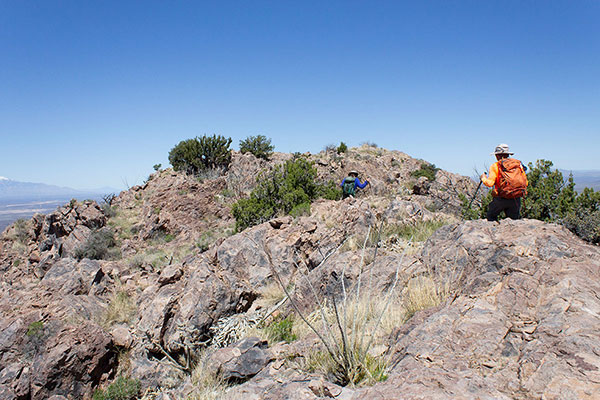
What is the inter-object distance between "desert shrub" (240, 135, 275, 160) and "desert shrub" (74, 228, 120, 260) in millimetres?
12279

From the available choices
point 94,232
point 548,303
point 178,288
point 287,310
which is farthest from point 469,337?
point 94,232

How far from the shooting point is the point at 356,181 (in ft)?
37.5

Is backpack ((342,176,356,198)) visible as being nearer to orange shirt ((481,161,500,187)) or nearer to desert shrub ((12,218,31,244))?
orange shirt ((481,161,500,187))

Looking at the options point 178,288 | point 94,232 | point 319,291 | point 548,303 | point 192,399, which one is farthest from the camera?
point 94,232

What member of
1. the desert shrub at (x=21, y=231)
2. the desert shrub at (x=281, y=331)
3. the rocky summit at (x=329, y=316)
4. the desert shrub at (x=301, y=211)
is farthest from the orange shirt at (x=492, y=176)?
the desert shrub at (x=21, y=231)

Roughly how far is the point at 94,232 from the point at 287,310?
1104 cm

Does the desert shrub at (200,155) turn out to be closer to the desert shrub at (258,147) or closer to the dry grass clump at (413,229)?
the desert shrub at (258,147)

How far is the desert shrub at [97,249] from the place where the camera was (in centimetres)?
1252

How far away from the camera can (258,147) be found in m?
24.2

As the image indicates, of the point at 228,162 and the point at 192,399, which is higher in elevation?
the point at 228,162

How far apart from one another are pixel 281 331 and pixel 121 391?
9.13 ft

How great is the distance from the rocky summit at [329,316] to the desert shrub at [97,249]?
1414 millimetres

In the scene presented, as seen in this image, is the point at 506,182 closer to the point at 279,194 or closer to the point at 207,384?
the point at 207,384

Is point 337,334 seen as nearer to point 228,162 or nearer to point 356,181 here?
point 356,181
